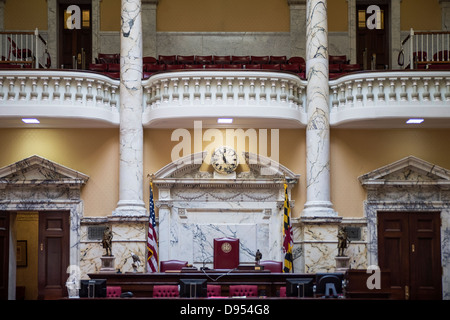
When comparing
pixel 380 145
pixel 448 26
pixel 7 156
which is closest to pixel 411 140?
pixel 380 145

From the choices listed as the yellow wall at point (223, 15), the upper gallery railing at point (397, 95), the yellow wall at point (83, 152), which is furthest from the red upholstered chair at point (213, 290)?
the yellow wall at point (223, 15)

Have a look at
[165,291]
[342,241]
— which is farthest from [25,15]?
[342,241]

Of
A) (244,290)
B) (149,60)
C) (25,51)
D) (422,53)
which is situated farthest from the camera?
(25,51)

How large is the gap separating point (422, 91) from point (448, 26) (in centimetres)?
396

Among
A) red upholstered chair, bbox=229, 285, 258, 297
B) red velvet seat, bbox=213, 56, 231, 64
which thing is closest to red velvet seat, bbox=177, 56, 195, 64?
red velvet seat, bbox=213, 56, 231, 64

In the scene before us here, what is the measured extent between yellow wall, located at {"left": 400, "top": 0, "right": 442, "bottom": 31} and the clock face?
5.89 meters

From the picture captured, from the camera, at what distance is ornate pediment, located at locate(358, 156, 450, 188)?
52.0 ft

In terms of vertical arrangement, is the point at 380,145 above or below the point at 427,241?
above

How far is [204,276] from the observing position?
13406mm

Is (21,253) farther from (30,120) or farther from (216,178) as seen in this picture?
(216,178)

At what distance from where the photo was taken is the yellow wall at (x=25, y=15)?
18500 mm

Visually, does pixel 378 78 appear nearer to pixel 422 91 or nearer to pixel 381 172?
pixel 422 91

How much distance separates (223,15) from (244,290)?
819 cm
